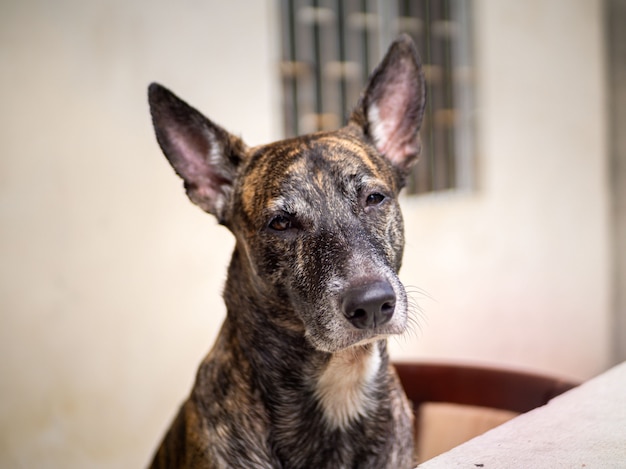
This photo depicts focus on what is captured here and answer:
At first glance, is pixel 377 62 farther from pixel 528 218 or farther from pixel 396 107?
pixel 396 107

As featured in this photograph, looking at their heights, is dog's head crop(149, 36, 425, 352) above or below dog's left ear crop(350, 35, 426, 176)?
below

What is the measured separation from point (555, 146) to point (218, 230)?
2932mm

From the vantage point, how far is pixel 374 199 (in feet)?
5.74

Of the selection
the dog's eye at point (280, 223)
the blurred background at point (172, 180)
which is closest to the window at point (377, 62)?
the blurred background at point (172, 180)

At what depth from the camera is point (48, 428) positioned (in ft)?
10.4

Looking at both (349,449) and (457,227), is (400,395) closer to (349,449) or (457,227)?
(349,449)

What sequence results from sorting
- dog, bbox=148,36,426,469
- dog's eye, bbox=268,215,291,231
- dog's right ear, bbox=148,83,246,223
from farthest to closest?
dog's right ear, bbox=148,83,246,223 < dog's eye, bbox=268,215,291,231 < dog, bbox=148,36,426,469

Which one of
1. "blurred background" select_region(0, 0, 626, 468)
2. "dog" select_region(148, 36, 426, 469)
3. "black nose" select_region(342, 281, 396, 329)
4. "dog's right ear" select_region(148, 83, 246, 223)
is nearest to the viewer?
"black nose" select_region(342, 281, 396, 329)

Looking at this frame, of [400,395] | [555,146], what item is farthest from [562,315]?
[400,395]

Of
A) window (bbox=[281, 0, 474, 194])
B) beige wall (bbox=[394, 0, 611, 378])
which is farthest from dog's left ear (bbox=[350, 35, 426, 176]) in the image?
beige wall (bbox=[394, 0, 611, 378])

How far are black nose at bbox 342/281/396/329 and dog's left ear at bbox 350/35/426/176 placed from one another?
0.65 meters

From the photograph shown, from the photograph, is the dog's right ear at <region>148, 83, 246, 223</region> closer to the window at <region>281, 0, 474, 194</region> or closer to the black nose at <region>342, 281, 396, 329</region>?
the black nose at <region>342, 281, 396, 329</region>

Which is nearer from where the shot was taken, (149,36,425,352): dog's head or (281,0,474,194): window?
(149,36,425,352): dog's head

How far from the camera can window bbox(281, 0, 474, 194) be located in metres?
3.92
